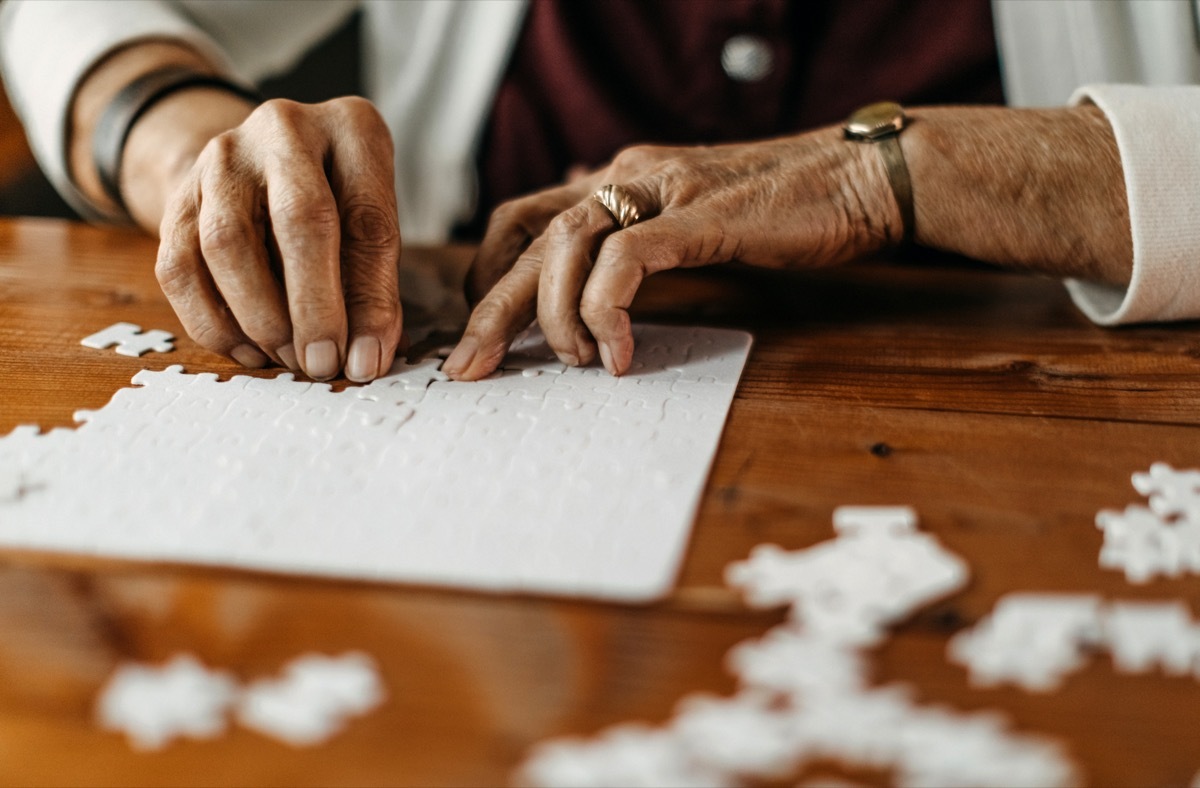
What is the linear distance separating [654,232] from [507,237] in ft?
0.73

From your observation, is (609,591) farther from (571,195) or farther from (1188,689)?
(571,195)

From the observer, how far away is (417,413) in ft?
2.96

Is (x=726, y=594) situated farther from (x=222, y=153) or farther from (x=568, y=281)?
(x=222, y=153)

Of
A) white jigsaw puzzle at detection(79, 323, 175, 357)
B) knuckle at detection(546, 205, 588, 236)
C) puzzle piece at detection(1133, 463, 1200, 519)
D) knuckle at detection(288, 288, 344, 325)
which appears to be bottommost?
white jigsaw puzzle at detection(79, 323, 175, 357)

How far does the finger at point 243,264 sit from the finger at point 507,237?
0.80 feet

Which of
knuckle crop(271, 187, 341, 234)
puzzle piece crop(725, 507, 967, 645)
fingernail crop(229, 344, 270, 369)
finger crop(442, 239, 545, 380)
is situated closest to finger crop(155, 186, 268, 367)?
fingernail crop(229, 344, 270, 369)

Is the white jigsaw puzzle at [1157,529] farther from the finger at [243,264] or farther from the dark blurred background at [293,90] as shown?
the dark blurred background at [293,90]

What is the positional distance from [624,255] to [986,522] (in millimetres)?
425

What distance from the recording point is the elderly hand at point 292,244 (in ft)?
3.20

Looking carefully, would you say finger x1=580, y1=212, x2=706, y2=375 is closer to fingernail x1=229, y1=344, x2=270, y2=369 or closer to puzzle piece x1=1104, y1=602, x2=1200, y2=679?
fingernail x1=229, y1=344, x2=270, y2=369

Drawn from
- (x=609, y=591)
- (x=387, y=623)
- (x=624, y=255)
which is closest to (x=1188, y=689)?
(x=609, y=591)

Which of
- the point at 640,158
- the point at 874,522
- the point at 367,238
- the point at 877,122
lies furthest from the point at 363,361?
the point at 877,122

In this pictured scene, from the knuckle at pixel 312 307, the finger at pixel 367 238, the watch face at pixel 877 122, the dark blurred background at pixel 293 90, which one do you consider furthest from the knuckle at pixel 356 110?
the dark blurred background at pixel 293 90

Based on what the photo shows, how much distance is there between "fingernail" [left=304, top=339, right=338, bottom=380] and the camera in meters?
0.97
